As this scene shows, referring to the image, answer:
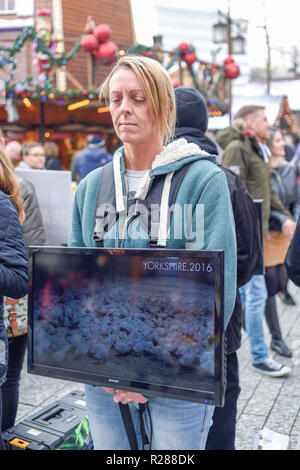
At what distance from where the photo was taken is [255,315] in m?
4.34

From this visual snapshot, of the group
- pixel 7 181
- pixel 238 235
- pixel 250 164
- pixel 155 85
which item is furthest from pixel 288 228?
pixel 155 85

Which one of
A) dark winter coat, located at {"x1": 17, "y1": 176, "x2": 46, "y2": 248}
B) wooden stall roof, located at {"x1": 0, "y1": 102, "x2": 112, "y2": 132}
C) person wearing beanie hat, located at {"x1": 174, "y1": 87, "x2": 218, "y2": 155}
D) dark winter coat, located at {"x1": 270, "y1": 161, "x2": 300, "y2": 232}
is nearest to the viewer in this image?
person wearing beanie hat, located at {"x1": 174, "y1": 87, "x2": 218, "y2": 155}

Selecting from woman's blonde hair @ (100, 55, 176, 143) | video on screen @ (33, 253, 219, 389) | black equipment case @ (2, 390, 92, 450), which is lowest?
black equipment case @ (2, 390, 92, 450)

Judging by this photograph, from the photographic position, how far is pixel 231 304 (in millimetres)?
1679

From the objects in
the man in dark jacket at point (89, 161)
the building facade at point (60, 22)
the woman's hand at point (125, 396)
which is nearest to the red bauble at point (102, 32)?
the building facade at point (60, 22)

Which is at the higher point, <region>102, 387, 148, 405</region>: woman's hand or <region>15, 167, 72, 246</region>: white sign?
<region>15, 167, 72, 246</region>: white sign

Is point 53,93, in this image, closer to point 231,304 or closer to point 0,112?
point 0,112

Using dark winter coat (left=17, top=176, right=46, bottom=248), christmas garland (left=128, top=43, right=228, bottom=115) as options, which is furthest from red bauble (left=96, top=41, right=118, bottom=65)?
dark winter coat (left=17, top=176, right=46, bottom=248)

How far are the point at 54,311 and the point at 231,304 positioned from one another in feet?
1.89

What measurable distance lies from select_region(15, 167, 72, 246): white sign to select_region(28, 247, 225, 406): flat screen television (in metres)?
2.25

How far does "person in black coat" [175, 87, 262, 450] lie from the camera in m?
2.52

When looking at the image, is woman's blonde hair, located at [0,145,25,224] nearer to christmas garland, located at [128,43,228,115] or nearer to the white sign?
the white sign

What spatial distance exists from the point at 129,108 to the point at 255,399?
9.33 feet
